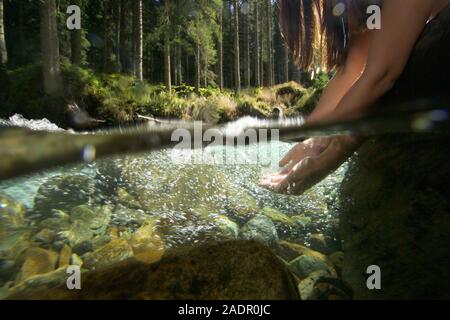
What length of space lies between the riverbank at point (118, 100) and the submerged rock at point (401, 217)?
6.97 meters

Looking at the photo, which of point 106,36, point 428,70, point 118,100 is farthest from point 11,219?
point 106,36

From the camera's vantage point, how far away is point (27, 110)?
10.0m

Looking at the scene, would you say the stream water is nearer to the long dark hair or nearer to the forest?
the long dark hair

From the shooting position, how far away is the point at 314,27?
2.45m

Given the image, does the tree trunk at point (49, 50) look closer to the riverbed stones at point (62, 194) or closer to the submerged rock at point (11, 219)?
the riverbed stones at point (62, 194)

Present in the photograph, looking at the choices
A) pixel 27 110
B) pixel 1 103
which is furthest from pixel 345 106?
pixel 1 103

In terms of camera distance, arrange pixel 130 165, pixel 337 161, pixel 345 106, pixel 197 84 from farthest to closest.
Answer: pixel 197 84 → pixel 130 165 → pixel 337 161 → pixel 345 106

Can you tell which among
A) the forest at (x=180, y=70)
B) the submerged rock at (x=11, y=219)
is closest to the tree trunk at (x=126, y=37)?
the forest at (x=180, y=70)

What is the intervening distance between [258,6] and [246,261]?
9.43 meters

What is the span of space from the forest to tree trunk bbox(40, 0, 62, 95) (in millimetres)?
28

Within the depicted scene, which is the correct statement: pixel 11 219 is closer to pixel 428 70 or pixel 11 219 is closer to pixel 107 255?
pixel 107 255

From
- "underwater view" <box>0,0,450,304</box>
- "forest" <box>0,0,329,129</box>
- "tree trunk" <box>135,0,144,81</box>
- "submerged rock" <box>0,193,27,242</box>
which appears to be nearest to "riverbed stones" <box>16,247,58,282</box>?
"underwater view" <box>0,0,450,304</box>
